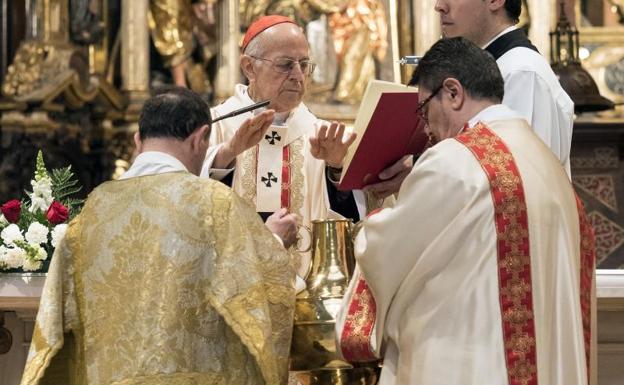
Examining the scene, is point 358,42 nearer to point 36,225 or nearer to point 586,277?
point 36,225

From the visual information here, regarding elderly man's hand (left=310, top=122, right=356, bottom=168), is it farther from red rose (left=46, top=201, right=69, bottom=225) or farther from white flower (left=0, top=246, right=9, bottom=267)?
white flower (left=0, top=246, right=9, bottom=267)

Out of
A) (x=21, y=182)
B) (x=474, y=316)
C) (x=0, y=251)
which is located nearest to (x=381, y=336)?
(x=474, y=316)

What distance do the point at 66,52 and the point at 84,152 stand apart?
71 cm

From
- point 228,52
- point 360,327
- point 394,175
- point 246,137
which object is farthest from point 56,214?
point 228,52

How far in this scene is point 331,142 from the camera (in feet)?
16.1

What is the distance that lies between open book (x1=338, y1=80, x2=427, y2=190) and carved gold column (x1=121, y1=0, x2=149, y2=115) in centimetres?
494

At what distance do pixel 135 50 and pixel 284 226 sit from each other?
18.1 ft

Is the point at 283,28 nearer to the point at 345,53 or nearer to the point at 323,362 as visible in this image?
the point at 323,362

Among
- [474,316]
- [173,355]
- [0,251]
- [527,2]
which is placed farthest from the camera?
[527,2]

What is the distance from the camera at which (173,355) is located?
4.12 metres

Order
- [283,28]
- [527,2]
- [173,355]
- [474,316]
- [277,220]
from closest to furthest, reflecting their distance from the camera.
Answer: [474,316] → [173,355] → [277,220] → [283,28] → [527,2]

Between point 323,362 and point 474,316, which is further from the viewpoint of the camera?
point 323,362

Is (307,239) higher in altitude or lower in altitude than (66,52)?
lower

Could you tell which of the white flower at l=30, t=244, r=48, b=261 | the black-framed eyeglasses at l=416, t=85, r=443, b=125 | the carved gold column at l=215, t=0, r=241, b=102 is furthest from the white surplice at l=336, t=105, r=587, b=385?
the carved gold column at l=215, t=0, r=241, b=102
